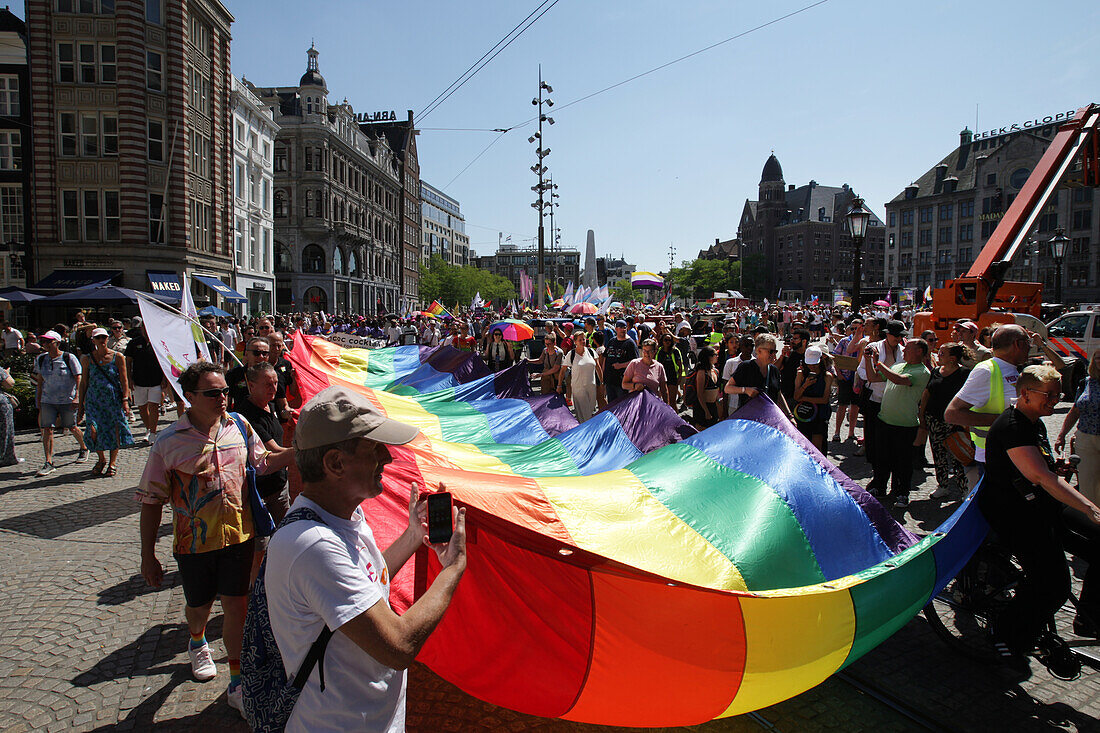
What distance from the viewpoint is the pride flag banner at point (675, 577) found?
110 inches

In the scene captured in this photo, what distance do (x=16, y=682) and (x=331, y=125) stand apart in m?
59.1

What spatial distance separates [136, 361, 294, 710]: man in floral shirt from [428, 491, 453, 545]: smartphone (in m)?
2.06

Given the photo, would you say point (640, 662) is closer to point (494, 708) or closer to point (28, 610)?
point (494, 708)

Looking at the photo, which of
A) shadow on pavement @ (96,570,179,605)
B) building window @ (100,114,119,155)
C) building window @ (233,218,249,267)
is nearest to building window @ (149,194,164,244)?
building window @ (100,114,119,155)

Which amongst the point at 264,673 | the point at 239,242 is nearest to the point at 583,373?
the point at 264,673

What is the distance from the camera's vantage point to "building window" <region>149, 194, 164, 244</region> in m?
29.8

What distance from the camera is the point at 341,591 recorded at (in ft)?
5.69

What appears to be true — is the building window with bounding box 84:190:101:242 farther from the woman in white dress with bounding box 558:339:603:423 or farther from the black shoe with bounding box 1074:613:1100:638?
the black shoe with bounding box 1074:613:1100:638

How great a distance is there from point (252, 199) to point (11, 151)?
45.3 ft

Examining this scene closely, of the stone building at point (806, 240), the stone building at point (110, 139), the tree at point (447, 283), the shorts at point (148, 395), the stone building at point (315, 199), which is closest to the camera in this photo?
the shorts at point (148, 395)

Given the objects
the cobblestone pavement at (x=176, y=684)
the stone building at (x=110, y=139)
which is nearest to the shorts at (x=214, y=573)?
the cobblestone pavement at (x=176, y=684)

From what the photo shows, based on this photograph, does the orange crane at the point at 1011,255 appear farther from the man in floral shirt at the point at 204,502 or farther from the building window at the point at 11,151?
the building window at the point at 11,151

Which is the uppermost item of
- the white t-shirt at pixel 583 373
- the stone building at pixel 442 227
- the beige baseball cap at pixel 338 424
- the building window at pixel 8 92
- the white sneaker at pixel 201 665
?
the stone building at pixel 442 227

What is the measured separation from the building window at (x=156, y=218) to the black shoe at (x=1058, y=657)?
1362 inches
